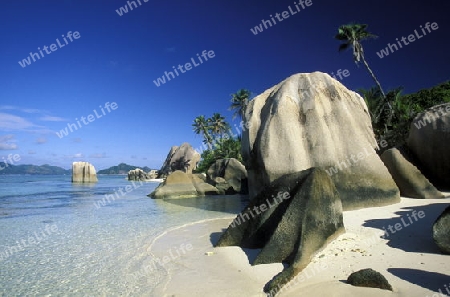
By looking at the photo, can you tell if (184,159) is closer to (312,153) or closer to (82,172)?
(82,172)

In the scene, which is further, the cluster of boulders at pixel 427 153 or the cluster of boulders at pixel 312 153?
the cluster of boulders at pixel 427 153

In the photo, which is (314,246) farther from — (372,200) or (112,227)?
(112,227)

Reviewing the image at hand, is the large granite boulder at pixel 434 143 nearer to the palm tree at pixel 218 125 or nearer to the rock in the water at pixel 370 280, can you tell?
the rock in the water at pixel 370 280

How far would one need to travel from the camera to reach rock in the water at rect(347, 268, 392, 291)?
13.2 ft

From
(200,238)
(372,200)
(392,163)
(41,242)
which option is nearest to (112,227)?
(41,242)

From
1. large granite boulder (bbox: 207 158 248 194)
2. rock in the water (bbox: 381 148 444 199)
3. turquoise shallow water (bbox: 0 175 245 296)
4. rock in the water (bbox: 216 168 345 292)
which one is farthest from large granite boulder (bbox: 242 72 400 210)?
large granite boulder (bbox: 207 158 248 194)

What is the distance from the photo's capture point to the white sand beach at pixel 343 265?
420cm

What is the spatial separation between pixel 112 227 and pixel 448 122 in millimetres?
13452

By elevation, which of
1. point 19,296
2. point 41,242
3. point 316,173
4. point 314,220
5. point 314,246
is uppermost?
point 41,242

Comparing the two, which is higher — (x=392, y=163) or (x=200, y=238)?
(x=200, y=238)

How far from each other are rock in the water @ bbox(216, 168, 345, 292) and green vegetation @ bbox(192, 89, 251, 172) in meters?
31.7

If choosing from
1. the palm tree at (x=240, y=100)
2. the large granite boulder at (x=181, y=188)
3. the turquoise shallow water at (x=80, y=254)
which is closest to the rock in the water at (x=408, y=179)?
the turquoise shallow water at (x=80, y=254)

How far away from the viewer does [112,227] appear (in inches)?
422

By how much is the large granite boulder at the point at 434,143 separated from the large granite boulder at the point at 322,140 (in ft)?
12.3
